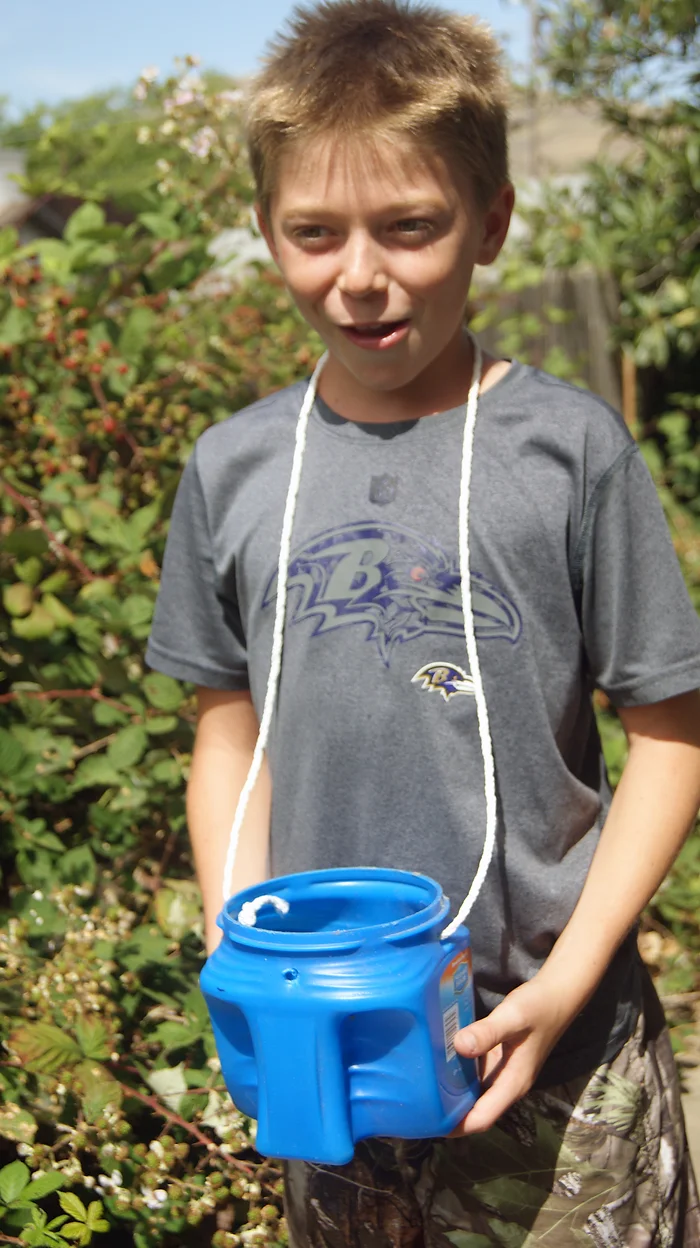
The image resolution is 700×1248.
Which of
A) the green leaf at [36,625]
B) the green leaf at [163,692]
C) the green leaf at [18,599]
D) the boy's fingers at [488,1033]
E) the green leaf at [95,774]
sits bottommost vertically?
the green leaf at [95,774]

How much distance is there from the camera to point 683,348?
6.17m

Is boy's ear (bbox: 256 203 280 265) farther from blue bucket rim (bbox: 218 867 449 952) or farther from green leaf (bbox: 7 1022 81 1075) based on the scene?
green leaf (bbox: 7 1022 81 1075)

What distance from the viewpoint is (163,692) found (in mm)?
2178

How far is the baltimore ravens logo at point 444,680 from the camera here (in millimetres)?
1365

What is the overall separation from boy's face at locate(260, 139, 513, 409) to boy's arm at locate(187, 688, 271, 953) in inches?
17.9

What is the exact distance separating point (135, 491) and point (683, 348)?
13.5 feet

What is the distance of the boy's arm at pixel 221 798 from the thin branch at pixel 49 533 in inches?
33.9

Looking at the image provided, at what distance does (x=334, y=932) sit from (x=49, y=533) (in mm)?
1537

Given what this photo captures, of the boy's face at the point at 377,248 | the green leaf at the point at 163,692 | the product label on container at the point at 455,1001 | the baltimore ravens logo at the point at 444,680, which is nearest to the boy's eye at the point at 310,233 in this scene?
the boy's face at the point at 377,248

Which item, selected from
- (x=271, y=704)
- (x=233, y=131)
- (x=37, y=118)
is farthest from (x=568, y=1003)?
(x=37, y=118)

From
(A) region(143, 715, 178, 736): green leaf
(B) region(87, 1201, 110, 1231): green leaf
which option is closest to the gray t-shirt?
(B) region(87, 1201, 110, 1231): green leaf

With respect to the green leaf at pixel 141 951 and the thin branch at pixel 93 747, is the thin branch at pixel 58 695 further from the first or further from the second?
the green leaf at pixel 141 951

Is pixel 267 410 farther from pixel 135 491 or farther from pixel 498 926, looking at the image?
pixel 135 491

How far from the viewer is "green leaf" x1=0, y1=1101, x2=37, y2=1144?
1.63 metres
